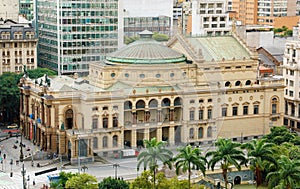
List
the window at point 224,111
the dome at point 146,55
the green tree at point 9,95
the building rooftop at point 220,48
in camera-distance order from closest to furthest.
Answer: the dome at point 146,55 → the window at point 224,111 → the building rooftop at point 220,48 → the green tree at point 9,95

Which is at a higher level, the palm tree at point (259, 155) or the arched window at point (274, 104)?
the arched window at point (274, 104)

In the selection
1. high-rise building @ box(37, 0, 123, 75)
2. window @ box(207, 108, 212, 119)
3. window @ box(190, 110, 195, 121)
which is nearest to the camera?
window @ box(190, 110, 195, 121)

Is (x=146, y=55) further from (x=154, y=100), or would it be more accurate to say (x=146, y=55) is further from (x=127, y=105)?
(x=127, y=105)

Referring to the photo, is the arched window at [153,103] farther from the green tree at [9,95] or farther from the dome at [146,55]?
the green tree at [9,95]

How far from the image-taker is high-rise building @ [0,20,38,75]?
146125 mm

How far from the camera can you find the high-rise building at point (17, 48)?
146 m

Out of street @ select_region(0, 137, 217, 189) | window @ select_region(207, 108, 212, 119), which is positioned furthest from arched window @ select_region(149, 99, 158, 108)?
window @ select_region(207, 108, 212, 119)

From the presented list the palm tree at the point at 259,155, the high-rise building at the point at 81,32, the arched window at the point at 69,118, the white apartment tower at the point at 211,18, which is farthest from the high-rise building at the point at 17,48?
the palm tree at the point at 259,155

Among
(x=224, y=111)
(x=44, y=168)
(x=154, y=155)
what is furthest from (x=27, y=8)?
(x=154, y=155)

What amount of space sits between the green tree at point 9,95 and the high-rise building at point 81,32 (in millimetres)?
15352

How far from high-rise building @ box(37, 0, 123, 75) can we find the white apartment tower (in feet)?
58.7

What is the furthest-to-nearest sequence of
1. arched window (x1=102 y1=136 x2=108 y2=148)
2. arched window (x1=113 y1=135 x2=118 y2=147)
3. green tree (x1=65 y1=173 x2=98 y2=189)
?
arched window (x1=113 y1=135 x2=118 y2=147) → arched window (x1=102 y1=136 x2=108 y2=148) → green tree (x1=65 y1=173 x2=98 y2=189)

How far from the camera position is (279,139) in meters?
108

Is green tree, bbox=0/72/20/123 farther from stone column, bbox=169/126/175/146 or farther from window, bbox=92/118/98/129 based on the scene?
stone column, bbox=169/126/175/146
